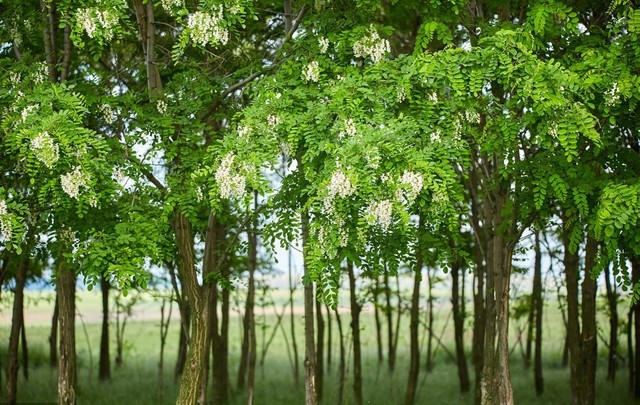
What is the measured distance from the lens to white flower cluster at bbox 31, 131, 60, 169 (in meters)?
9.17

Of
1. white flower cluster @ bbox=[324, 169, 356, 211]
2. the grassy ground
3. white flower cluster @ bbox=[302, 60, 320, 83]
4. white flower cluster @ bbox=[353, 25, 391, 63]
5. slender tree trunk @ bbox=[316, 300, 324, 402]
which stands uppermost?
white flower cluster @ bbox=[353, 25, 391, 63]

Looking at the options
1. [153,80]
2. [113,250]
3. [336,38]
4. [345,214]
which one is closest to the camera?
[345,214]

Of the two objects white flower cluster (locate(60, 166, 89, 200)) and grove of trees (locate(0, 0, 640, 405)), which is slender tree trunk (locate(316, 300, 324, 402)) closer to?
grove of trees (locate(0, 0, 640, 405))

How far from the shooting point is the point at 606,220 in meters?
9.25

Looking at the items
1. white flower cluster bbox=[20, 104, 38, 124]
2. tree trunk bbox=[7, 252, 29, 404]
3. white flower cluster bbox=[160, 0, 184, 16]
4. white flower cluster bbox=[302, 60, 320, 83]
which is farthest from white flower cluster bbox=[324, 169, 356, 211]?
tree trunk bbox=[7, 252, 29, 404]

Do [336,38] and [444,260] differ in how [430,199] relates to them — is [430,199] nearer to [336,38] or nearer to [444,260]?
[444,260]

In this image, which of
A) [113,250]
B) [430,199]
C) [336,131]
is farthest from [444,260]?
[113,250]

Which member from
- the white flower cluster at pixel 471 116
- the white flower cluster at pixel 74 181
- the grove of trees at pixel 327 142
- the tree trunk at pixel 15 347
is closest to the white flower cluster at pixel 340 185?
the grove of trees at pixel 327 142

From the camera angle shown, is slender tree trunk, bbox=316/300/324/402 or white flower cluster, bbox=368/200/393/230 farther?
slender tree trunk, bbox=316/300/324/402

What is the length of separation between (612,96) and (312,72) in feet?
10.6

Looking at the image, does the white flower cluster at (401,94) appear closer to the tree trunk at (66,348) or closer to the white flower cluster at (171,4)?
the white flower cluster at (171,4)

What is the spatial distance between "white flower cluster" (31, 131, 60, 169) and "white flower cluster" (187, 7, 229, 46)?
1939mm

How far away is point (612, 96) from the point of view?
9352 millimetres

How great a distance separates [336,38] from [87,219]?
358 cm
